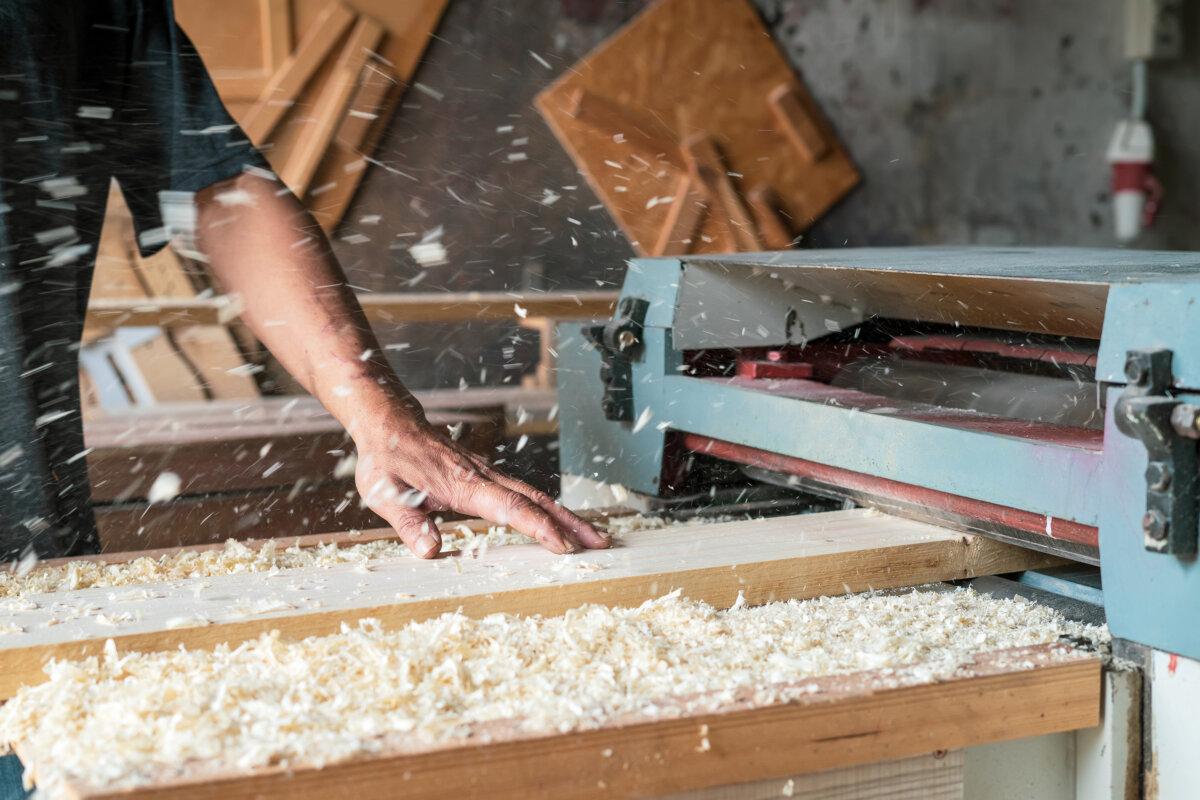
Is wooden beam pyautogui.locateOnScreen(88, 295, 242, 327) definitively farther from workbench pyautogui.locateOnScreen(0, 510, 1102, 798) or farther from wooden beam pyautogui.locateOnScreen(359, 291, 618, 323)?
workbench pyautogui.locateOnScreen(0, 510, 1102, 798)

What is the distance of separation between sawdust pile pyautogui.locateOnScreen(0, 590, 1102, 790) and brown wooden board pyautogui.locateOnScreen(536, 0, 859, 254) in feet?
12.5

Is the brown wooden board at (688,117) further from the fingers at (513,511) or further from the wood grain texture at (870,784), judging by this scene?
the wood grain texture at (870,784)

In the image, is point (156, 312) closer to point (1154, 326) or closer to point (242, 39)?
point (242, 39)

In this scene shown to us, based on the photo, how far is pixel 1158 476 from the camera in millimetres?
933

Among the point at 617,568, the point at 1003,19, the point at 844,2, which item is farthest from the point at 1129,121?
the point at 617,568

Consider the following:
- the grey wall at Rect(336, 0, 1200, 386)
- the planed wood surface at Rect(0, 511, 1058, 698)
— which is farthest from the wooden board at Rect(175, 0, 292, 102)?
the planed wood surface at Rect(0, 511, 1058, 698)

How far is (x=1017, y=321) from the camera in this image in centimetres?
137

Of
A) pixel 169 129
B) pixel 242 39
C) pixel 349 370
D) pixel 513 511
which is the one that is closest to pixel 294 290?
pixel 349 370

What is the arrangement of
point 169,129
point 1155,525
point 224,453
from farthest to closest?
1. point 224,453
2. point 169,129
3. point 1155,525

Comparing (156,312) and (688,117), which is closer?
(156,312)

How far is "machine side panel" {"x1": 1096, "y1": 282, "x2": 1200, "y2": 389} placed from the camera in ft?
3.05

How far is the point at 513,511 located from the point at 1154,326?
66 cm

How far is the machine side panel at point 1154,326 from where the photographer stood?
0.93m

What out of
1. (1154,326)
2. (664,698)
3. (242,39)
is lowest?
(664,698)
